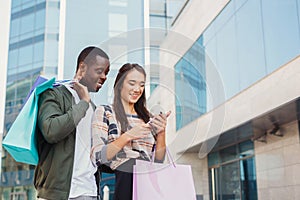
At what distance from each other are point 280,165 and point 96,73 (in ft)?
10.1

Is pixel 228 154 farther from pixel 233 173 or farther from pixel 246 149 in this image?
pixel 246 149

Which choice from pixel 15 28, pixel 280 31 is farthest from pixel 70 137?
pixel 15 28

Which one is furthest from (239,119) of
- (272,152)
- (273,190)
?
(273,190)

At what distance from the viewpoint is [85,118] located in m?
0.64

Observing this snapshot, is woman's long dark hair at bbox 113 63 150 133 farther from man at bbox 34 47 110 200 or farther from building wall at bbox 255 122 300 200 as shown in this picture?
building wall at bbox 255 122 300 200

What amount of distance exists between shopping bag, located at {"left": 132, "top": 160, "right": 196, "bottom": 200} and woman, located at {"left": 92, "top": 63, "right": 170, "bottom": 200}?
0.05ft

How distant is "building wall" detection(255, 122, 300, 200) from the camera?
3.25 meters

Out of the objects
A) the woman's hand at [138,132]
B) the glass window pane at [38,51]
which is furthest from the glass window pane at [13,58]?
the woman's hand at [138,132]

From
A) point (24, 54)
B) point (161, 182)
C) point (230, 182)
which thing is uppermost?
point (24, 54)

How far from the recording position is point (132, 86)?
0.63 metres

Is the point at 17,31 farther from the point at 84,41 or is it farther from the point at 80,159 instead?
the point at 80,159

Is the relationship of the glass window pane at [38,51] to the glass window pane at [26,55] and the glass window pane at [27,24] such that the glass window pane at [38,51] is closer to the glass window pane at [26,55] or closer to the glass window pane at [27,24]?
the glass window pane at [26,55]

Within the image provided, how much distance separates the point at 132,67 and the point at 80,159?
0.16 m

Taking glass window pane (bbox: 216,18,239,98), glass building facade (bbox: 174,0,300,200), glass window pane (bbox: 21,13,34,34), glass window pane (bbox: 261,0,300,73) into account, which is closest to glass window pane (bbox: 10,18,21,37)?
glass window pane (bbox: 21,13,34,34)
